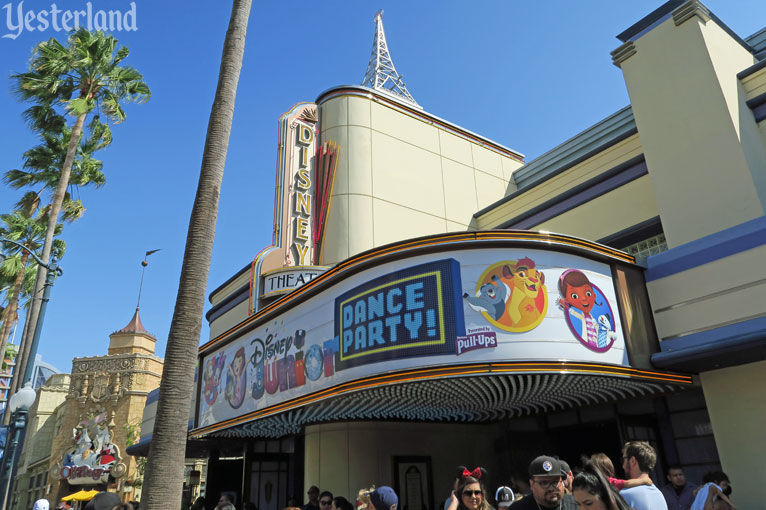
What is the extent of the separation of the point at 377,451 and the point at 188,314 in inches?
341

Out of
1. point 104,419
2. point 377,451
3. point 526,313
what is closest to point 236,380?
point 377,451

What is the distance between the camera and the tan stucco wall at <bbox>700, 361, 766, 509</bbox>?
9344 millimetres

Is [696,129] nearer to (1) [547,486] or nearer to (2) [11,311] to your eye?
(1) [547,486]

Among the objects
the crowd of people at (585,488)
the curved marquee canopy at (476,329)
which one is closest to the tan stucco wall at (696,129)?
the curved marquee canopy at (476,329)

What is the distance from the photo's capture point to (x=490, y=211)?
20.0 metres

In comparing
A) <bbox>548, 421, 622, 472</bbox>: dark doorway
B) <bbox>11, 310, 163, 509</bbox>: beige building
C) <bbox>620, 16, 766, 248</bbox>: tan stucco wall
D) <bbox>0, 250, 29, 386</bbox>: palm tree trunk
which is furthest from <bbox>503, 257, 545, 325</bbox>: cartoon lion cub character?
<bbox>11, 310, 163, 509</bbox>: beige building

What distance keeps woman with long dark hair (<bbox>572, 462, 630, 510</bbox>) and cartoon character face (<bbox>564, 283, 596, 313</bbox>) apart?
665 cm

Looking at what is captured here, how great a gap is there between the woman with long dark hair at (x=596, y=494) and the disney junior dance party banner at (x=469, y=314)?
5.69 m

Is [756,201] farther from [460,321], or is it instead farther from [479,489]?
[479,489]

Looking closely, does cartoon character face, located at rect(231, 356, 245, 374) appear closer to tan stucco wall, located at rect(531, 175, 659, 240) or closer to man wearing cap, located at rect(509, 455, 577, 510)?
tan stucco wall, located at rect(531, 175, 659, 240)

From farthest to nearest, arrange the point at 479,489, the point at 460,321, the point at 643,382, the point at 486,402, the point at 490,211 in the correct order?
the point at 490,211 < the point at 486,402 < the point at 643,382 < the point at 460,321 < the point at 479,489

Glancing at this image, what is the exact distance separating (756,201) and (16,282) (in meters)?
30.8

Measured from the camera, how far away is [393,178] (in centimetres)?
1892

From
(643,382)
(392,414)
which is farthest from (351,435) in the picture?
(643,382)
